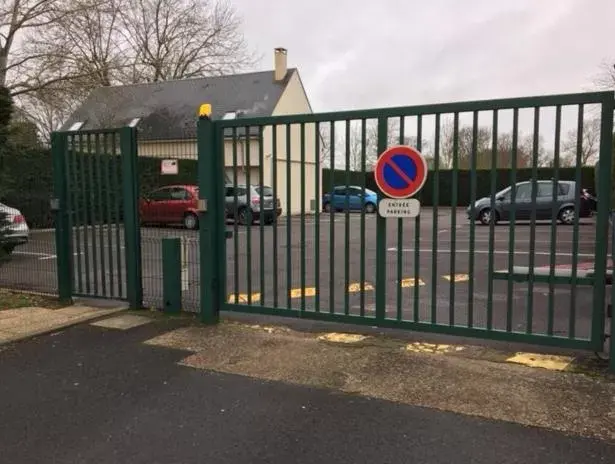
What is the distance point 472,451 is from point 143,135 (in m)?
5.80

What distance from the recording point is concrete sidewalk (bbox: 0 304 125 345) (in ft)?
19.7

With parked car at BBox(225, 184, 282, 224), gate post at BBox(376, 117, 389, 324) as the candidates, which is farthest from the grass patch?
gate post at BBox(376, 117, 389, 324)

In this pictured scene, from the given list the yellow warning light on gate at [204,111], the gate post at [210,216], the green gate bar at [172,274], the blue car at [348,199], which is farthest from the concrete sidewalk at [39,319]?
the blue car at [348,199]

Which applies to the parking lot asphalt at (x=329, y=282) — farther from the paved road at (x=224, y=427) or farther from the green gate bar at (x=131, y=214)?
the paved road at (x=224, y=427)

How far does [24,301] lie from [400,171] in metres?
5.46

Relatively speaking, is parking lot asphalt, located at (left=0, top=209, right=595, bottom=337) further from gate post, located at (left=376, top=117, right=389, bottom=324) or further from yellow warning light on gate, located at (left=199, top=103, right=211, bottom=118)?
yellow warning light on gate, located at (left=199, top=103, right=211, bottom=118)

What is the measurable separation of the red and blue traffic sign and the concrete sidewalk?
3.76 m

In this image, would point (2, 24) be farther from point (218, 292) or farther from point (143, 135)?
point (218, 292)

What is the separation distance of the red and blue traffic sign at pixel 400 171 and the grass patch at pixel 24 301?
15.3ft

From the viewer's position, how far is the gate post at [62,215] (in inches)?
287

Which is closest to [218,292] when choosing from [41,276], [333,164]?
[333,164]

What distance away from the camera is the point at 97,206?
283 inches

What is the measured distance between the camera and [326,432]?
3.62 metres

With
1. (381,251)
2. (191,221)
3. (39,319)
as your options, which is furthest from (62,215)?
(381,251)
